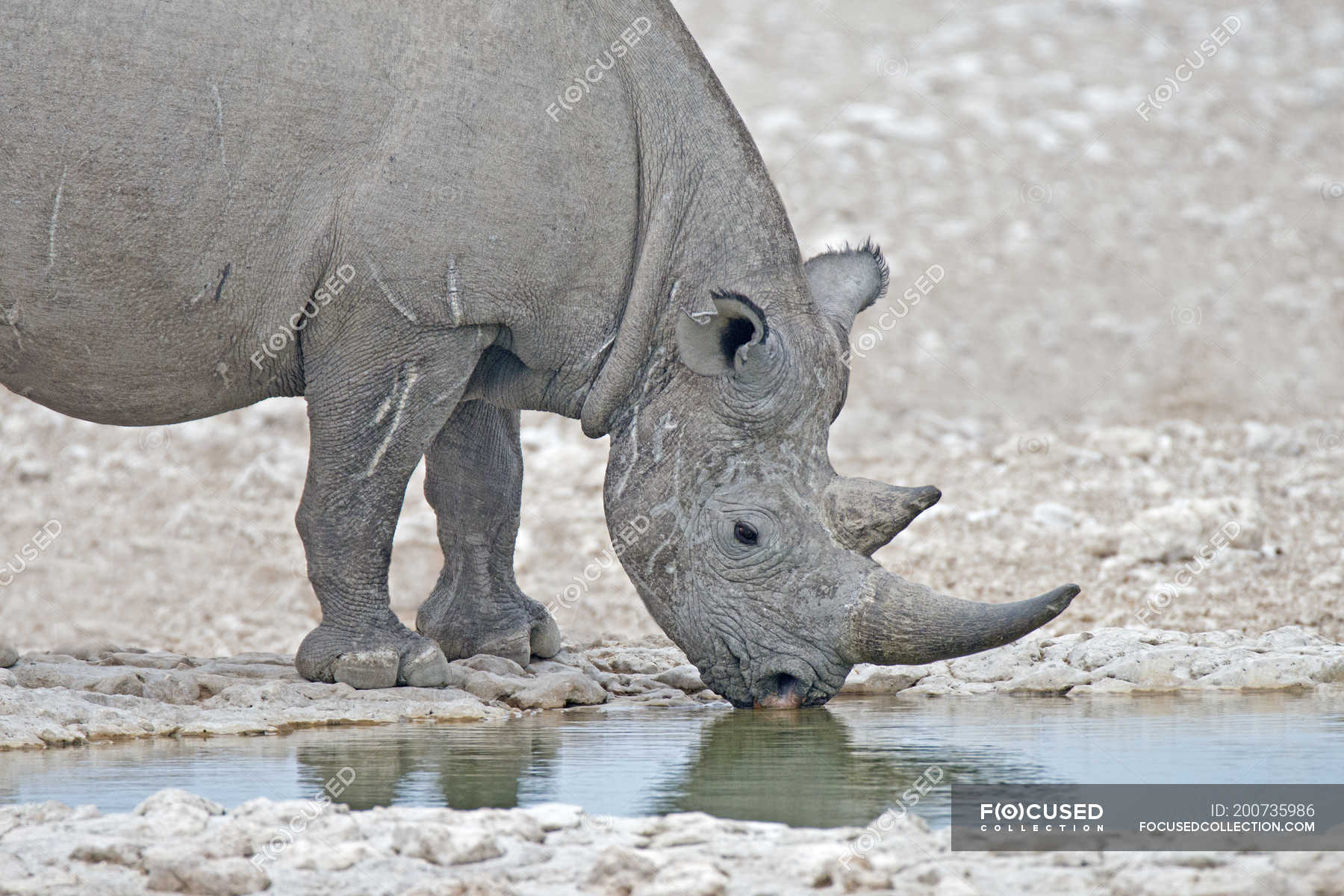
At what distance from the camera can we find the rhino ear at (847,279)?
732 cm

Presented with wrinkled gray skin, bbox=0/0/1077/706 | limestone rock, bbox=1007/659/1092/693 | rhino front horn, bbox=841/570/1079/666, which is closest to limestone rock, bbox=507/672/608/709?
wrinkled gray skin, bbox=0/0/1077/706

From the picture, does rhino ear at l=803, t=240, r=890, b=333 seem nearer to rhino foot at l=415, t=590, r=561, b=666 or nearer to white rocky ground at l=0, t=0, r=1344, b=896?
white rocky ground at l=0, t=0, r=1344, b=896

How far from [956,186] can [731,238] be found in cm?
1278

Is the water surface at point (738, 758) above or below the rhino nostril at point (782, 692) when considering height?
below

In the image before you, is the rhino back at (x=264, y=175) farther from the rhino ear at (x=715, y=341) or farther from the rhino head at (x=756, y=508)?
the rhino head at (x=756, y=508)

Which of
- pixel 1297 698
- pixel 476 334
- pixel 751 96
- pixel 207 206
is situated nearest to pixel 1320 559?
pixel 1297 698

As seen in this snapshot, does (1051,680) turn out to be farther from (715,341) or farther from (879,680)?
(715,341)

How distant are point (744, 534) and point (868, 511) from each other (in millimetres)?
453

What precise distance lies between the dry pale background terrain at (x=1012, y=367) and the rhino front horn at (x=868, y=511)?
1.74 m

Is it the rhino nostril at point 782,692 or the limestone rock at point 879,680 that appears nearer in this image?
the rhino nostril at point 782,692

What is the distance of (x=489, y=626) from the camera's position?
7.92 metres

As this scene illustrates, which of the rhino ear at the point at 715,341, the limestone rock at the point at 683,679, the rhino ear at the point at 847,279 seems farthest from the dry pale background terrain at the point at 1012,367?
the limestone rock at the point at 683,679

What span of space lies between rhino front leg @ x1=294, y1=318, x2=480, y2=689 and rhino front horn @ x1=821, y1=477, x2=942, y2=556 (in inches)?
56.9

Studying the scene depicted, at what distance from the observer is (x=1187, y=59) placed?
21234 millimetres
